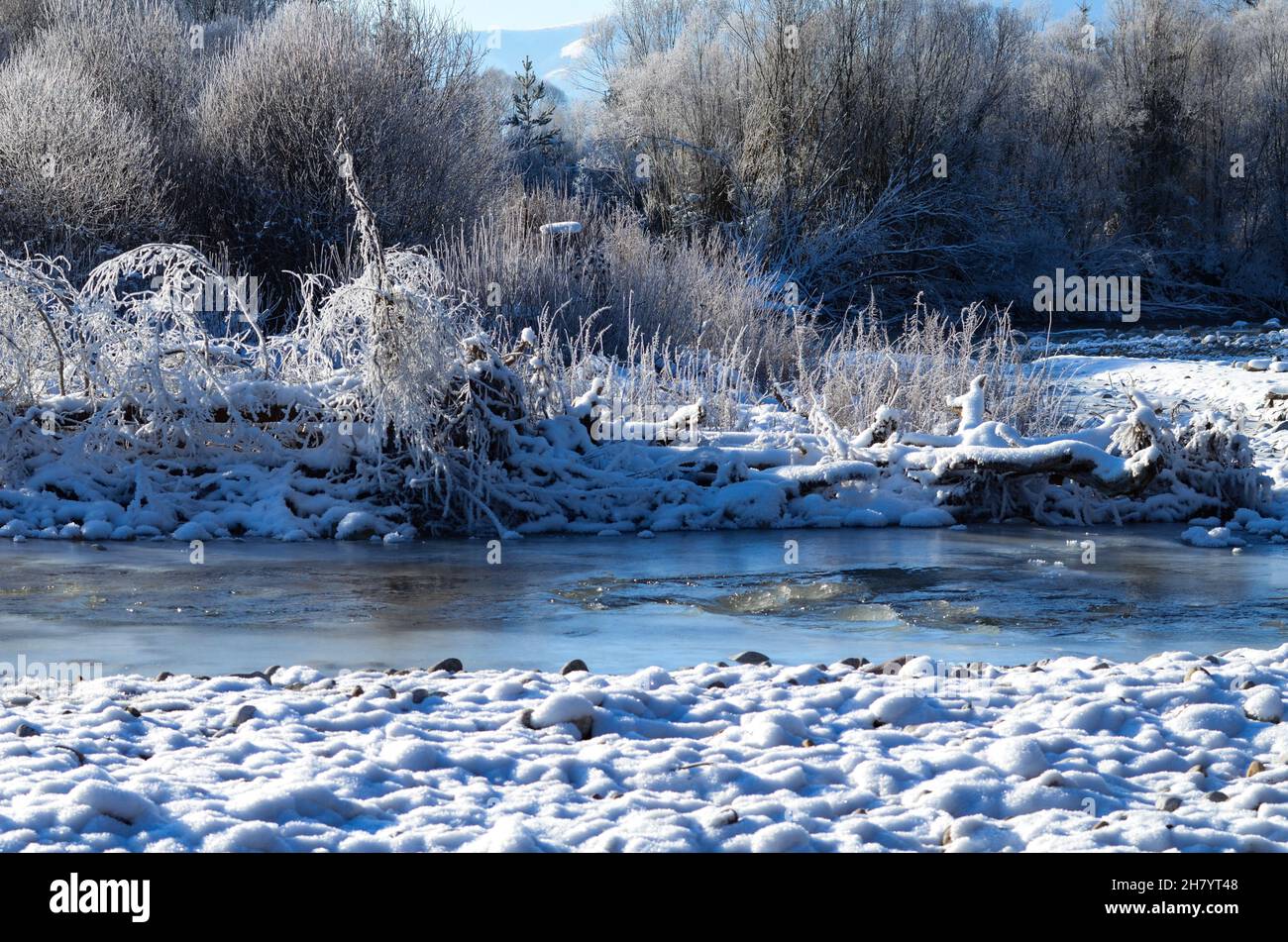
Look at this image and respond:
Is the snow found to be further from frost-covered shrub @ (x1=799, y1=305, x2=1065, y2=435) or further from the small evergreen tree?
the small evergreen tree

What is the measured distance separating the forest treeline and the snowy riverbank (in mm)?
9367

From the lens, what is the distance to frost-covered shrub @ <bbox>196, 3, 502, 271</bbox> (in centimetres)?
1670

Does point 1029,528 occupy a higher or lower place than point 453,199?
lower

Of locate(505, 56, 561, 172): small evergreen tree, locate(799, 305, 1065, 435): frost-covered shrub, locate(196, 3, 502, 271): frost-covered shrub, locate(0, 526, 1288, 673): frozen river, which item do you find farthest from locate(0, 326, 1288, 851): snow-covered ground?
locate(505, 56, 561, 172): small evergreen tree

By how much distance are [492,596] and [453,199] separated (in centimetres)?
1209

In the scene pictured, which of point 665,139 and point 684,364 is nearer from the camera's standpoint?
point 684,364

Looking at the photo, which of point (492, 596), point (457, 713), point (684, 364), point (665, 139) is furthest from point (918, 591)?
point (665, 139)

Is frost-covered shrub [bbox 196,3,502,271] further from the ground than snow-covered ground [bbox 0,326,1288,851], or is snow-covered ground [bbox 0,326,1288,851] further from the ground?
frost-covered shrub [bbox 196,3,502,271]

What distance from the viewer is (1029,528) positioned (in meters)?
8.77

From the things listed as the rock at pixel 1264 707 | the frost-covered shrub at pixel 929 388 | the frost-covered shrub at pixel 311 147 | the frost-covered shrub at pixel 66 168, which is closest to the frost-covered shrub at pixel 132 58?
the frost-covered shrub at pixel 311 147

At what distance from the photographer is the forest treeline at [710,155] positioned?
15594 millimetres

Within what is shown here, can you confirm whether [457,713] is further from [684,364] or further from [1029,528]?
[684,364]

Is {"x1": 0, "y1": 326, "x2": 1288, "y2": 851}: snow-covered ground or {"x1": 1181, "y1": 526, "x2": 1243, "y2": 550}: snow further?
{"x1": 1181, "y1": 526, "x2": 1243, "y2": 550}: snow

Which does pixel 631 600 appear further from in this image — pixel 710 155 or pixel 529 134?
pixel 529 134
